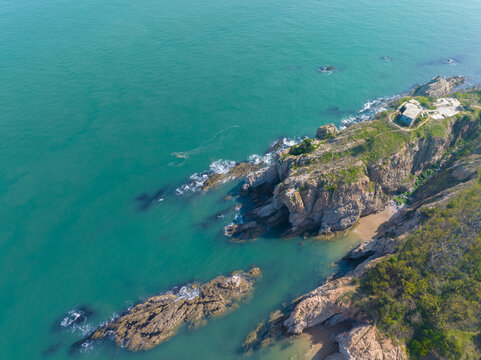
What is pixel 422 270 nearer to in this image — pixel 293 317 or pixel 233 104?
pixel 293 317

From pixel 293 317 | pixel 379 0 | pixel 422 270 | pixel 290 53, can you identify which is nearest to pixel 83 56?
pixel 290 53

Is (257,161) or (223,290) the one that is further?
(257,161)

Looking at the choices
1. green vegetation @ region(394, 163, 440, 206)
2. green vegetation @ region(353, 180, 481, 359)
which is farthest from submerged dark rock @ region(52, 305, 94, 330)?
green vegetation @ region(394, 163, 440, 206)

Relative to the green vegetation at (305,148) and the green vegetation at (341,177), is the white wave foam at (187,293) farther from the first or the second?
the green vegetation at (305,148)

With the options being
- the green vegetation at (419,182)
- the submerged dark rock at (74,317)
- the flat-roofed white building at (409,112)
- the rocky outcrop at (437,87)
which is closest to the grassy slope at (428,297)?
the green vegetation at (419,182)

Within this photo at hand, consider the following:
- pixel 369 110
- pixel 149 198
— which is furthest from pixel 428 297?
pixel 369 110

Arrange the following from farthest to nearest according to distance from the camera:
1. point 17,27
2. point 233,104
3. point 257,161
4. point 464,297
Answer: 1. point 17,27
2. point 233,104
3. point 257,161
4. point 464,297
